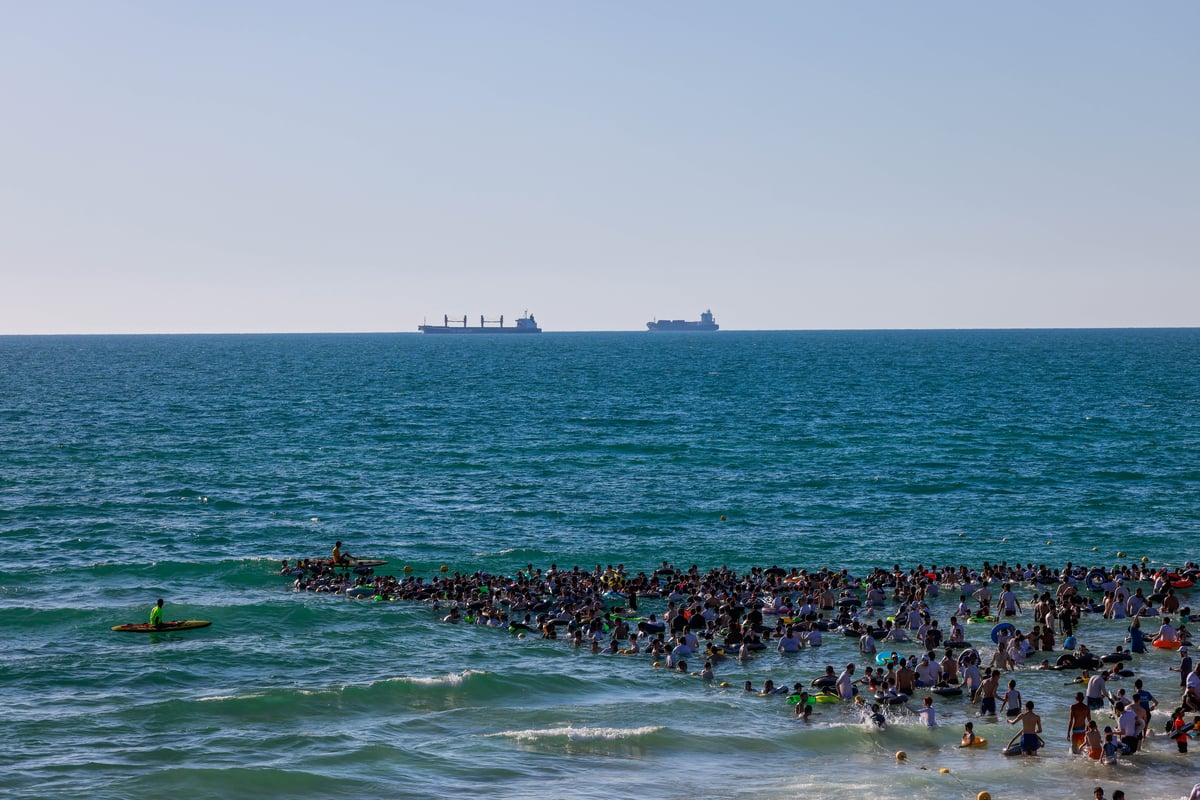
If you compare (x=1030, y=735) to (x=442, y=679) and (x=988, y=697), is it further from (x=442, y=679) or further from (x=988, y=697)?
(x=442, y=679)

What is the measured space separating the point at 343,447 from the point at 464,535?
33.9 metres

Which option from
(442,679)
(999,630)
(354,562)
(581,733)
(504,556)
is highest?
(999,630)

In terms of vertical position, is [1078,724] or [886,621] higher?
[1078,724]

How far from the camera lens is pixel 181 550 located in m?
55.1

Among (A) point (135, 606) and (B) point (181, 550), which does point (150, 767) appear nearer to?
(A) point (135, 606)

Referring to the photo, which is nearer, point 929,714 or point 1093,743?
point 1093,743

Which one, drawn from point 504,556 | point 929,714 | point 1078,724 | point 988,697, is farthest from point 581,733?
point 504,556

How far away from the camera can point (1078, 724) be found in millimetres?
28391

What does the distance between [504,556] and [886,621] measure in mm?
19568

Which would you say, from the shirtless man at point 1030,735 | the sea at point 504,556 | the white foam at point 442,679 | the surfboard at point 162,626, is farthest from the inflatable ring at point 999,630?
the surfboard at point 162,626

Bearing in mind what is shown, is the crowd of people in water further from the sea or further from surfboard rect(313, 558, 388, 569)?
the sea

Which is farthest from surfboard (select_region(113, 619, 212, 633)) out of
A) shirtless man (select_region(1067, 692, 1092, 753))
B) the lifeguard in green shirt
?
shirtless man (select_region(1067, 692, 1092, 753))

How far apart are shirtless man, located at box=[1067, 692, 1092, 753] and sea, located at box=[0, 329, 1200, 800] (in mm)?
415

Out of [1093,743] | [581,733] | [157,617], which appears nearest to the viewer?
[1093,743]
